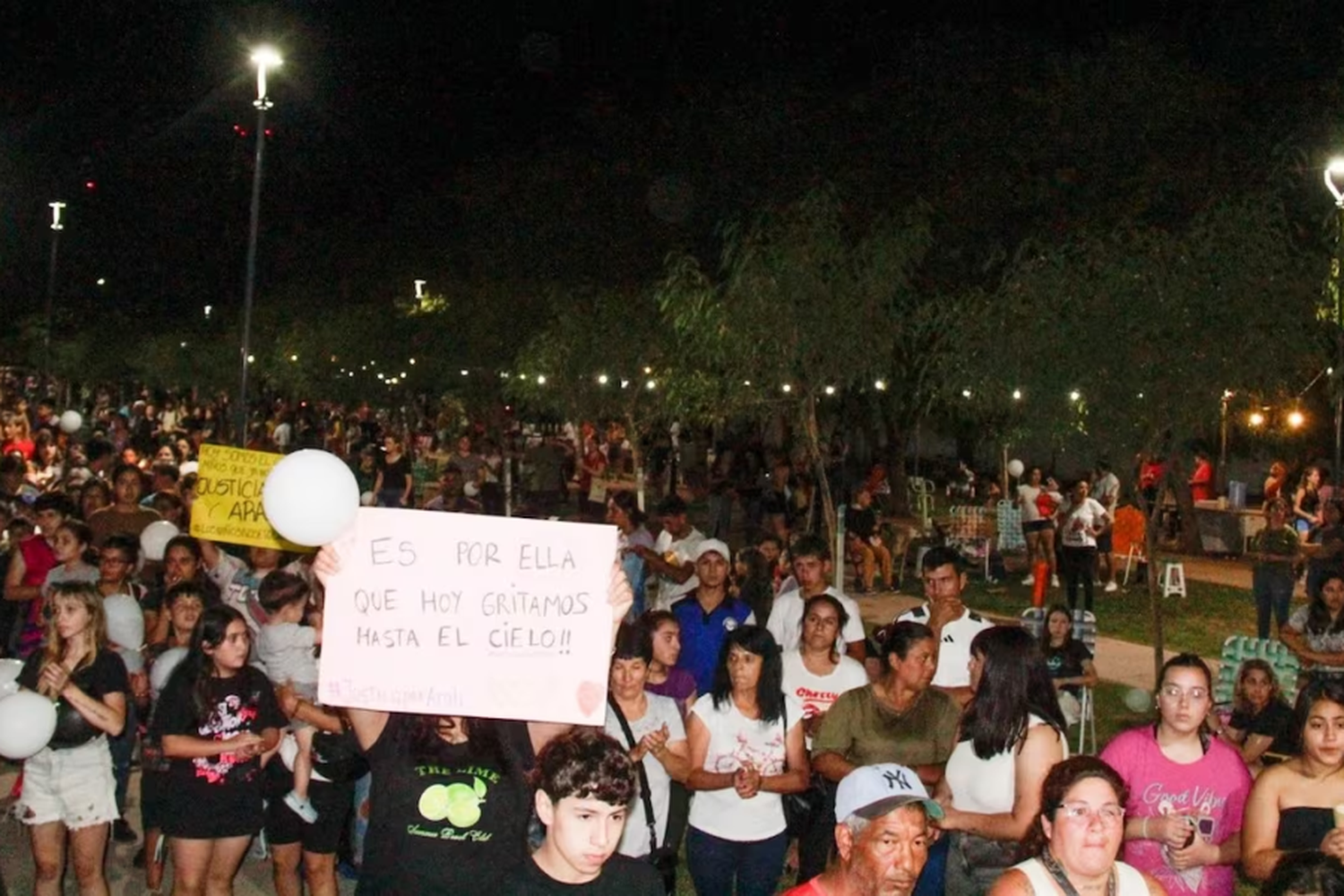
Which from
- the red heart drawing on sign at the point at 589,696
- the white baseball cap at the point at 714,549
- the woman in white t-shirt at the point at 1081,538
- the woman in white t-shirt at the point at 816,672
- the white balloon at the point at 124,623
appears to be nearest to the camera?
the red heart drawing on sign at the point at 589,696

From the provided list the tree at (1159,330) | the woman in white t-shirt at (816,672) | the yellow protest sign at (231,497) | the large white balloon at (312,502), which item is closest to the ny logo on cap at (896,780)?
the large white balloon at (312,502)

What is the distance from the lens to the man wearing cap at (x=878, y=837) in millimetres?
3844

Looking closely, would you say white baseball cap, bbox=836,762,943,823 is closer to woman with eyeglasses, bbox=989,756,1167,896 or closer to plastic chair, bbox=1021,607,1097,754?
woman with eyeglasses, bbox=989,756,1167,896

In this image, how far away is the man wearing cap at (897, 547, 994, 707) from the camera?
720 centimetres

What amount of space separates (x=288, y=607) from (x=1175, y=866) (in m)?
4.34

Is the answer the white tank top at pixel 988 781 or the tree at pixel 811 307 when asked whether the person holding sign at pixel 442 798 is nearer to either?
the white tank top at pixel 988 781

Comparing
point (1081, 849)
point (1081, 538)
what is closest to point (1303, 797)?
point (1081, 849)

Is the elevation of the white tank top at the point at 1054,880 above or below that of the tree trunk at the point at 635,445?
below

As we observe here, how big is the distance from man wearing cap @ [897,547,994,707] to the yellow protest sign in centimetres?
368

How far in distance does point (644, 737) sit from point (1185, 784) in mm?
2042

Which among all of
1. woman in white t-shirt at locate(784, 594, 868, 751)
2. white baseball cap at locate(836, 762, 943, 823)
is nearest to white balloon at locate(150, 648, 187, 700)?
woman in white t-shirt at locate(784, 594, 868, 751)

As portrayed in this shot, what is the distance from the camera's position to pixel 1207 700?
202 inches

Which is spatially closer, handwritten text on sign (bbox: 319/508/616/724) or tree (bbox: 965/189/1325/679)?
handwritten text on sign (bbox: 319/508/616/724)

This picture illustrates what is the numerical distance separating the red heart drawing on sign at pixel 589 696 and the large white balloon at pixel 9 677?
2.96 metres
